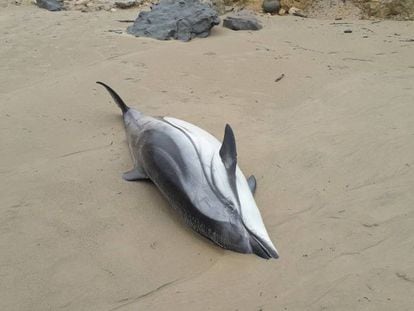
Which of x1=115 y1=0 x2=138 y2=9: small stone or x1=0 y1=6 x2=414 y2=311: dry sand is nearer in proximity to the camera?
x1=0 y1=6 x2=414 y2=311: dry sand

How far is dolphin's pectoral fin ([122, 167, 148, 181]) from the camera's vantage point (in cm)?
361

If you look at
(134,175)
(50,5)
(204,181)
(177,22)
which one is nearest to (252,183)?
(204,181)

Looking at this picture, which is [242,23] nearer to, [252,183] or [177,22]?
[177,22]

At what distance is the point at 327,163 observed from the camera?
148 inches

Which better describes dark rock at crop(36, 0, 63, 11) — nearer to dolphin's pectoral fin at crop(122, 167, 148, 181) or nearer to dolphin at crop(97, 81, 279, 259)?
dolphin at crop(97, 81, 279, 259)

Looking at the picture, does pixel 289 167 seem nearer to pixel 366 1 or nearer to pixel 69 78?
pixel 69 78

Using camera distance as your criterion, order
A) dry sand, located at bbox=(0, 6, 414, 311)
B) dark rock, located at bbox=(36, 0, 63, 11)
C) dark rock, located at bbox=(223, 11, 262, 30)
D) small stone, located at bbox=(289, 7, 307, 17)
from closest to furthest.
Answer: dry sand, located at bbox=(0, 6, 414, 311) < dark rock, located at bbox=(223, 11, 262, 30) < small stone, located at bbox=(289, 7, 307, 17) < dark rock, located at bbox=(36, 0, 63, 11)

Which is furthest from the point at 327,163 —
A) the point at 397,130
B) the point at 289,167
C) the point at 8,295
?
the point at 8,295

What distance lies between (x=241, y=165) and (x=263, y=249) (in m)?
1.11

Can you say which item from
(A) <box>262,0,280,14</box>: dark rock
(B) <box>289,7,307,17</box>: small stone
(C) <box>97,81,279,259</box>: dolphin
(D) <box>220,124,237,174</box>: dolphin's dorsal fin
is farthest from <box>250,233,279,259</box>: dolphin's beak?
(A) <box>262,0,280,14</box>: dark rock

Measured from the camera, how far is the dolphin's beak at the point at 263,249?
9.27 ft

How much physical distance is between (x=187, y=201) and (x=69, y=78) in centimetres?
326

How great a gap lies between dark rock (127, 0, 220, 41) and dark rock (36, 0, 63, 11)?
309cm

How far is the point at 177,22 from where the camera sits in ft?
23.6
